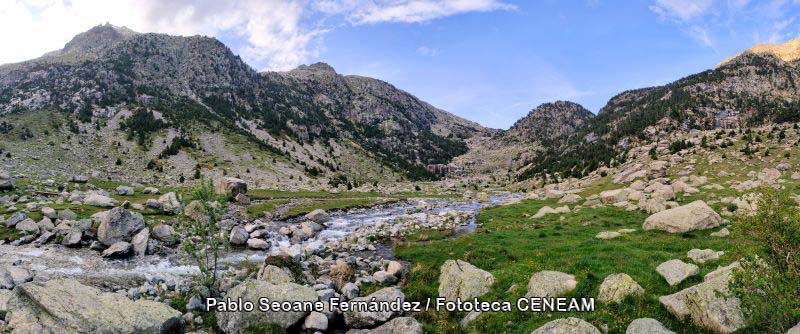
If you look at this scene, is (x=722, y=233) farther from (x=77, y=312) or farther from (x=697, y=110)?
(x=697, y=110)

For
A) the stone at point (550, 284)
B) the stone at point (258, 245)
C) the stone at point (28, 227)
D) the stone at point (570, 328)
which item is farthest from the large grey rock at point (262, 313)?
the stone at point (28, 227)

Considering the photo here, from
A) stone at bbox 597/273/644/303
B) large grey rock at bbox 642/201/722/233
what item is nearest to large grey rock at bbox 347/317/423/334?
stone at bbox 597/273/644/303

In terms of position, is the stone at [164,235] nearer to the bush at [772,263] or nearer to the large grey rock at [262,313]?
the large grey rock at [262,313]

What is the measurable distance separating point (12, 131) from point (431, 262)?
364 ft

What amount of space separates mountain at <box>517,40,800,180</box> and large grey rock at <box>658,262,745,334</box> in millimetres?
72182

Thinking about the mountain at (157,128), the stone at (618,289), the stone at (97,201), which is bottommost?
the stone at (618,289)

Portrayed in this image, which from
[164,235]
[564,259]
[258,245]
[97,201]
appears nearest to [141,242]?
[164,235]

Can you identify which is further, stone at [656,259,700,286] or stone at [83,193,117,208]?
stone at [83,193,117,208]

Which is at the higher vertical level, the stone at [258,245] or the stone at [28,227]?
the stone at [28,227]

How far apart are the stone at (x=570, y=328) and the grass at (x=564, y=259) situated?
5.83 ft

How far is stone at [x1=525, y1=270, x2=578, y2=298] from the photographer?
17.3 meters

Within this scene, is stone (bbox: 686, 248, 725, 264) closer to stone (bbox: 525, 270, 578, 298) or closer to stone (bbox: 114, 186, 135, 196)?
stone (bbox: 525, 270, 578, 298)

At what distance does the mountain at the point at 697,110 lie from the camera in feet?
334

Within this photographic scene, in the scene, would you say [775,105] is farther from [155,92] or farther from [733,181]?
[155,92]
